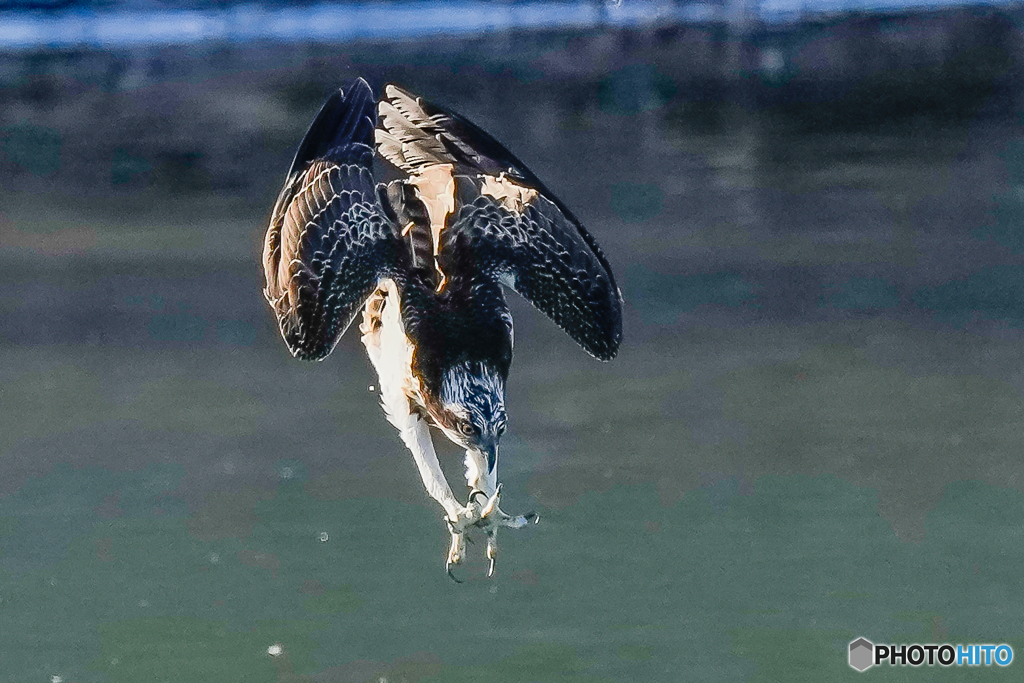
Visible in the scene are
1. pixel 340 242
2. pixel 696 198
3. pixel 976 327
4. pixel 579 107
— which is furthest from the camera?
pixel 579 107

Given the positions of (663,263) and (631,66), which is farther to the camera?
(631,66)

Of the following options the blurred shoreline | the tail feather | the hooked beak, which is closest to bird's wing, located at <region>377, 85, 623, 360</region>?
the tail feather

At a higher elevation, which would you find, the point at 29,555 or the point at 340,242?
the point at 340,242

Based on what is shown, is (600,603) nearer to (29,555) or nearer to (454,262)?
(454,262)

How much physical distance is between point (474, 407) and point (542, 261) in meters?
0.82

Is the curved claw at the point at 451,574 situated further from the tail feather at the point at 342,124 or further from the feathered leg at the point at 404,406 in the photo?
the tail feather at the point at 342,124

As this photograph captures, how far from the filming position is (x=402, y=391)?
235 inches

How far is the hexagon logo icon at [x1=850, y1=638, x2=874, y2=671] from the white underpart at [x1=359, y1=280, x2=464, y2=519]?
154 cm

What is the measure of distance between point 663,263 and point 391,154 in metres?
4.38

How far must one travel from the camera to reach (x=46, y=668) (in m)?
6.14

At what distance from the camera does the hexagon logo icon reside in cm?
603

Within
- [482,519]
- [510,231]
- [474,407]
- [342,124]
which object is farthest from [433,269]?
[482,519]

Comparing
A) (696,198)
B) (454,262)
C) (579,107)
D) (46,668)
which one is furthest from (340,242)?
(579,107)

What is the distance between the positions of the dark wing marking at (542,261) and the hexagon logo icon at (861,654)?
1.39 m
